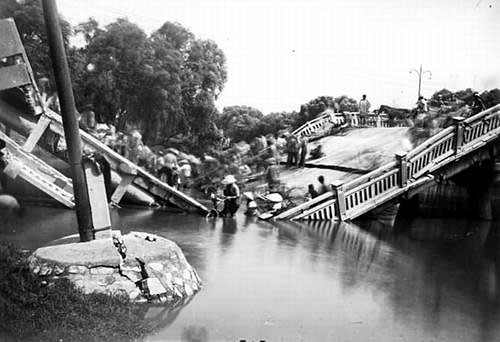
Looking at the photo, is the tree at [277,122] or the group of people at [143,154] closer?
the group of people at [143,154]

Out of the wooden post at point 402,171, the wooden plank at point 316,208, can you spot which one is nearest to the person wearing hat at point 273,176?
the wooden plank at point 316,208

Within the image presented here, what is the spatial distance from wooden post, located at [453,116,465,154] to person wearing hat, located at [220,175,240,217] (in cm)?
334

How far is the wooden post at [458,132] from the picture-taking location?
7457 mm

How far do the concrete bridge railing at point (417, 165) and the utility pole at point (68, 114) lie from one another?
3.95 m

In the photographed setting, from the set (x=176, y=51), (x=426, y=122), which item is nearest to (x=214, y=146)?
(x=176, y=51)

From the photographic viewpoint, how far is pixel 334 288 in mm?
4180

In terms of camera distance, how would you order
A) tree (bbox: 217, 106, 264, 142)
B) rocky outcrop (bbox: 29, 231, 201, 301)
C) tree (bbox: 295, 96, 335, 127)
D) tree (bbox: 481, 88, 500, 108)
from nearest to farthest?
rocky outcrop (bbox: 29, 231, 201, 301) → tree (bbox: 217, 106, 264, 142) → tree (bbox: 295, 96, 335, 127) → tree (bbox: 481, 88, 500, 108)

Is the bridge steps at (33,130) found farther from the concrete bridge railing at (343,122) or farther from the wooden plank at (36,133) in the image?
the concrete bridge railing at (343,122)

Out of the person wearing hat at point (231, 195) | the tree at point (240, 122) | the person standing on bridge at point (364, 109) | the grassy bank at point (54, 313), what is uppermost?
the person standing on bridge at point (364, 109)

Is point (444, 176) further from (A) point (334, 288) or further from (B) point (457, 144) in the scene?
(A) point (334, 288)

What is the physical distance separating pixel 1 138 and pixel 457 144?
5.92 metres

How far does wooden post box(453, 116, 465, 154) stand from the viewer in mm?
7457

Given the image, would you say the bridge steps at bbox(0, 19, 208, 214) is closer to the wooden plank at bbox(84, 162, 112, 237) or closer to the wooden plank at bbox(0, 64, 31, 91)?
the wooden plank at bbox(0, 64, 31, 91)

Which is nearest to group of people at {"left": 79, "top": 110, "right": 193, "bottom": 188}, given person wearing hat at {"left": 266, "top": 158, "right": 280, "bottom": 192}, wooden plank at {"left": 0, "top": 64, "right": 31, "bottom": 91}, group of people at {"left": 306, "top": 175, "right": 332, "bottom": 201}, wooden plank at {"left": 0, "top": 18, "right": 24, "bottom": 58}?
wooden plank at {"left": 0, "top": 64, "right": 31, "bottom": 91}
